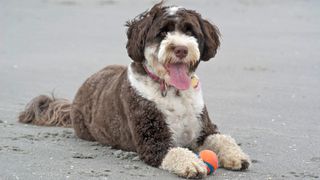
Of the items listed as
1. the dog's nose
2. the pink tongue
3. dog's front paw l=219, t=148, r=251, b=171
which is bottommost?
dog's front paw l=219, t=148, r=251, b=171

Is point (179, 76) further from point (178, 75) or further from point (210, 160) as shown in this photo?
point (210, 160)

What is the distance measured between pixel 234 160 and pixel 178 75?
850 mm

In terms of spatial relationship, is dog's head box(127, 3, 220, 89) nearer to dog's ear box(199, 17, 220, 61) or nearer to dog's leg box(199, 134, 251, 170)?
dog's ear box(199, 17, 220, 61)

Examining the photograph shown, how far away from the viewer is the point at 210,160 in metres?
6.63

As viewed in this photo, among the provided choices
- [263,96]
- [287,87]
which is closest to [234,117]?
[263,96]

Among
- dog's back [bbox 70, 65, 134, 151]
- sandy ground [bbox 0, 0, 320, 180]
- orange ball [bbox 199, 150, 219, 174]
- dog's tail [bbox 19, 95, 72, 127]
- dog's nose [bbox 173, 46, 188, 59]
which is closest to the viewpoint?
orange ball [bbox 199, 150, 219, 174]

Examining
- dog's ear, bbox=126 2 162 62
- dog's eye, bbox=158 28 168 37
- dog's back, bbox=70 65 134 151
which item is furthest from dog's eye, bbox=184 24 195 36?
dog's back, bbox=70 65 134 151

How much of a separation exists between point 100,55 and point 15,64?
1.64 metres

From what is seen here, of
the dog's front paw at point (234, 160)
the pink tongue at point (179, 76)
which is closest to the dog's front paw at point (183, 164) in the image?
the dog's front paw at point (234, 160)

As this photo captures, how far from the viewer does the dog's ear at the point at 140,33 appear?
7.02 m

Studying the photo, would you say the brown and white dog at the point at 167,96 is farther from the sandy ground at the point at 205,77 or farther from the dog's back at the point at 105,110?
the sandy ground at the point at 205,77

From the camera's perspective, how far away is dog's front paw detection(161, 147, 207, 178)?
6.42 meters

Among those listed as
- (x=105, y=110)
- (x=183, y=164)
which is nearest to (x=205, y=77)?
(x=105, y=110)

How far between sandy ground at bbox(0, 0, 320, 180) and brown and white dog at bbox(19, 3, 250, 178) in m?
0.18
